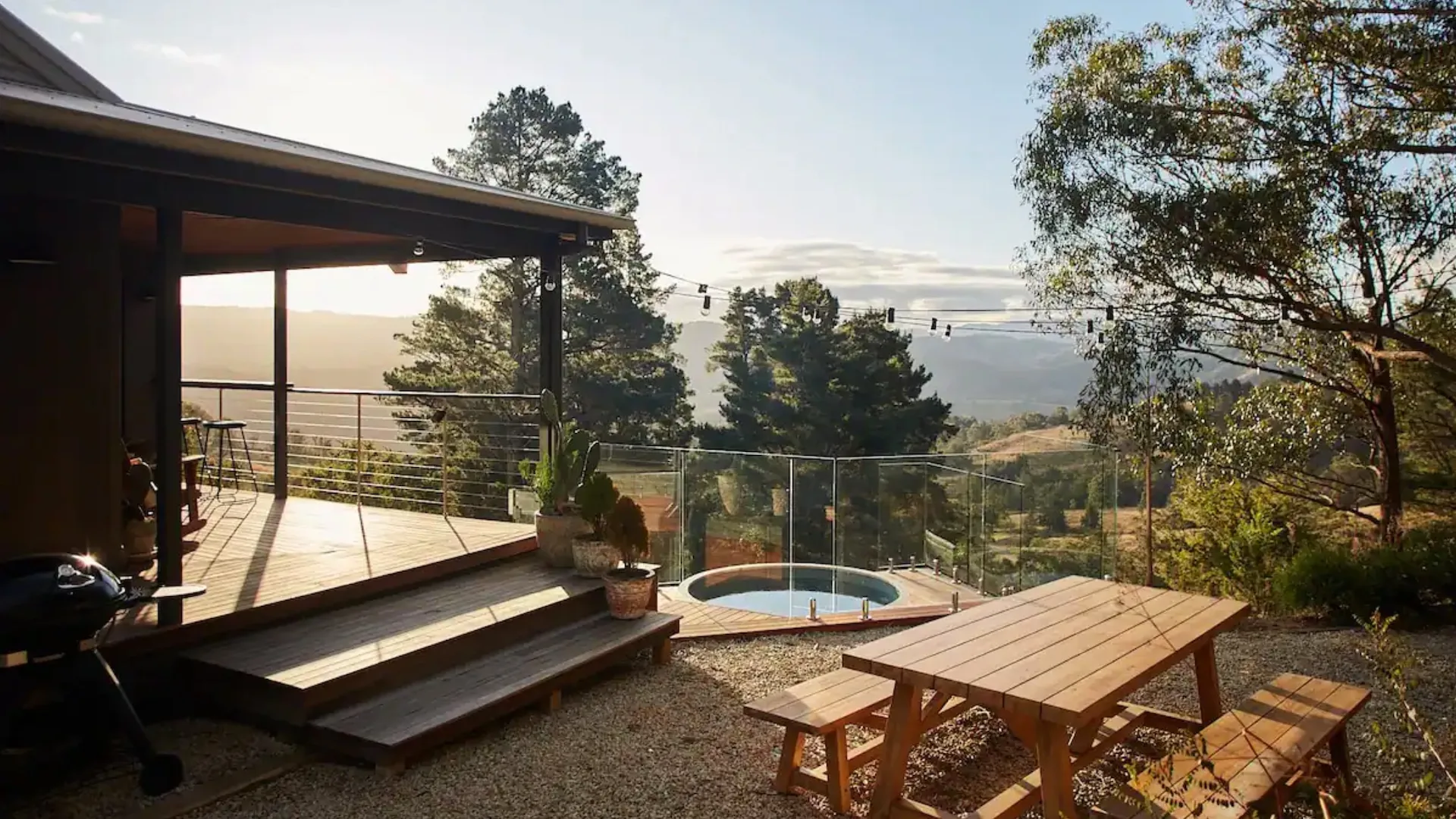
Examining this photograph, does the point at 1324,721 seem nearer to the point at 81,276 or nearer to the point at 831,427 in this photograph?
the point at 81,276

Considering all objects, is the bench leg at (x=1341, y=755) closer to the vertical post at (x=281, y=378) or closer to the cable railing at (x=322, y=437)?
the cable railing at (x=322, y=437)

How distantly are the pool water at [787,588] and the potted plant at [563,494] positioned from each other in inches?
125

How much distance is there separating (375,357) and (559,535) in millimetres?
19253

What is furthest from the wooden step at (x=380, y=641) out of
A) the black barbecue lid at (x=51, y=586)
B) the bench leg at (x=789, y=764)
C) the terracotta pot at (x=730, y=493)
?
the terracotta pot at (x=730, y=493)

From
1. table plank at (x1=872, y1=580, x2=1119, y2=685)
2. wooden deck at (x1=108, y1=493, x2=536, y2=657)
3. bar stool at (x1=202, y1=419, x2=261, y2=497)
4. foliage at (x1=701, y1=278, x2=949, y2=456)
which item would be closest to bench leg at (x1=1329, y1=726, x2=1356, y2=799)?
table plank at (x1=872, y1=580, x2=1119, y2=685)

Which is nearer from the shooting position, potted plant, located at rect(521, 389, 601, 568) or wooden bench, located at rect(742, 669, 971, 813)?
wooden bench, located at rect(742, 669, 971, 813)

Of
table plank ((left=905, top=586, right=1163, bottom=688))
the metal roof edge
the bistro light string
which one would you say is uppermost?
the metal roof edge

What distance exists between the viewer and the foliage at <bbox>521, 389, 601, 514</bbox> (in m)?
5.52

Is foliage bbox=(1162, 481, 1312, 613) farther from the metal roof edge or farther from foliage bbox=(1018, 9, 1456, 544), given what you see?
the metal roof edge

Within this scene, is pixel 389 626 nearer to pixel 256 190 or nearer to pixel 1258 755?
pixel 256 190

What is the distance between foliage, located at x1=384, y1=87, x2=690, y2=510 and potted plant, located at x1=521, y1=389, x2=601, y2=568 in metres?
12.9

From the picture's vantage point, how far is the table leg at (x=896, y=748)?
3.00m

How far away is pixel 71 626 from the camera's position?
304 cm

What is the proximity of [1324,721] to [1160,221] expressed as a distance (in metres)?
4.18
